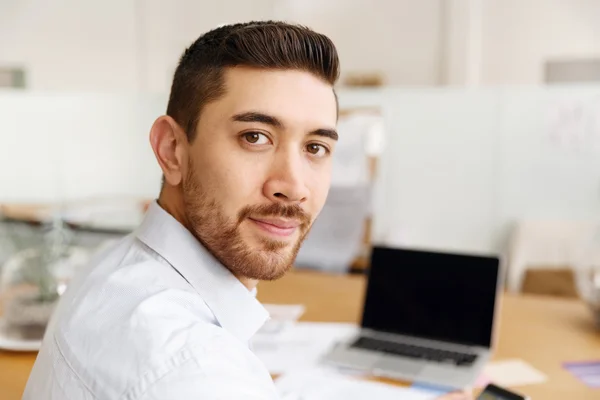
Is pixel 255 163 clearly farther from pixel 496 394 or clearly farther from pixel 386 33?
pixel 386 33

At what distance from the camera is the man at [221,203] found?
0.69m

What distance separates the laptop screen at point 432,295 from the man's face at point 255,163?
68cm

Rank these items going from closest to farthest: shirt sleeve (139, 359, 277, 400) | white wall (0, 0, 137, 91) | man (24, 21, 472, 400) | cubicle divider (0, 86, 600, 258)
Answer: shirt sleeve (139, 359, 277, 400), man (24, 21, 472, 400), cubicle divider (0, 86, 600, 258), white wall (0, 0, 137, 91)

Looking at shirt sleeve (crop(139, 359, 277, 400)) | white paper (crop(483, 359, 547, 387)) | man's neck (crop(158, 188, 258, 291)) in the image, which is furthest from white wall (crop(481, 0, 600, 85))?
shirt sleeve (crop(139, 359, 277, 400))

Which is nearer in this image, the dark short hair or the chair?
the dark short hair

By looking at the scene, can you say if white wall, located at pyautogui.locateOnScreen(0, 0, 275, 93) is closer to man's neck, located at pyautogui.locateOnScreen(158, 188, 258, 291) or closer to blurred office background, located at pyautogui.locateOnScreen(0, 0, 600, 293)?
blurred office background, located at pyautogui.locateOnScreen(0, 0, 600, 293)

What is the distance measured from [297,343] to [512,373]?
49cm

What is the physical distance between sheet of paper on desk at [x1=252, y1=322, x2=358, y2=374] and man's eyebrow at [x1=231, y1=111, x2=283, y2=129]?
67 cm

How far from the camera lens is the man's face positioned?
795 mm

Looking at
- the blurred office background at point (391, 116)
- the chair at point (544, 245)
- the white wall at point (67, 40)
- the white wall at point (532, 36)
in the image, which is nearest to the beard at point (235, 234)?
the blurred office background at point (391, 116)

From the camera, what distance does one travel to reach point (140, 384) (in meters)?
0.59

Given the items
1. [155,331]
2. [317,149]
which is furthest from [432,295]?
[155,331]

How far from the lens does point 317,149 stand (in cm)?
86

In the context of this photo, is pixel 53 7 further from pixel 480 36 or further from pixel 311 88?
pixel 311 88
